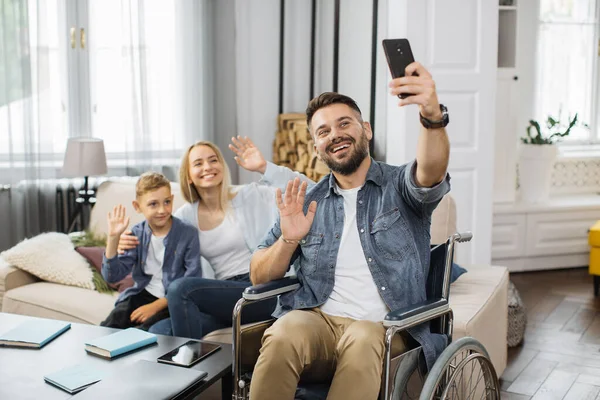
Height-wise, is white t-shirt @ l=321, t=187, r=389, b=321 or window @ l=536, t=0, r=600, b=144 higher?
window @ l=536, t=0, r=600, b=144

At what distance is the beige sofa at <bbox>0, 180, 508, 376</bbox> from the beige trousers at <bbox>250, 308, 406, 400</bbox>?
0.50m

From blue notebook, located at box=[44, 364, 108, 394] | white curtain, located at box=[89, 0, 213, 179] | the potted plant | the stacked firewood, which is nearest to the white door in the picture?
the stacked firewood

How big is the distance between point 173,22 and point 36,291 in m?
2.18

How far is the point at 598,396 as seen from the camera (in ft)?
10.1

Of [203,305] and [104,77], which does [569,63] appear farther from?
[203,305]

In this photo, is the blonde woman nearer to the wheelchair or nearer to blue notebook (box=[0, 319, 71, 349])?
blue notebook (box=[0, 319, 71, 349])

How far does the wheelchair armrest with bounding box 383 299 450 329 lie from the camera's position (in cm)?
202

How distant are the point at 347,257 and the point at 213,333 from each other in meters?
0.78

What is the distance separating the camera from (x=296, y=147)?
4.90 metres

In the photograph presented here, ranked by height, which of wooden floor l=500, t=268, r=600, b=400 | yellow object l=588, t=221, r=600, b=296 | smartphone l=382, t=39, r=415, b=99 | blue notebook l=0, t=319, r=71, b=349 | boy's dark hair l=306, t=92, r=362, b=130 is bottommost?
wooden floor l=500, t=268, r=600, b=400

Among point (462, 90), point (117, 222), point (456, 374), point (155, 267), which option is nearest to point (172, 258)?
point (155, 267)

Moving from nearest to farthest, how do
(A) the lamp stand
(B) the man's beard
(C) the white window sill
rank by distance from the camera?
1. (B) the man's beard
2. (A) the lamp stand
3. (C) the white window sill

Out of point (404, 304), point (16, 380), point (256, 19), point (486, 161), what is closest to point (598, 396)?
point (404, 304)

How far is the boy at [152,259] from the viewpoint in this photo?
302cm
